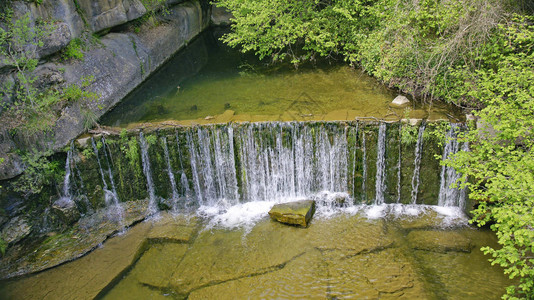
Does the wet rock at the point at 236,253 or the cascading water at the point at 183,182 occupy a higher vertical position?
the cascading water at the point at 183,182

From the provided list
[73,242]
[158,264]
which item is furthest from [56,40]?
[158,264]

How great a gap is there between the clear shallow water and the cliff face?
2.50 metres

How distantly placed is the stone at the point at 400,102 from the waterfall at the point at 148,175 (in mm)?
5518

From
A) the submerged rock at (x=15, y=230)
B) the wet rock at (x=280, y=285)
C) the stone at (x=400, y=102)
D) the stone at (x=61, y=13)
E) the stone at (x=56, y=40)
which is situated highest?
the stone at (x=61, y=13)

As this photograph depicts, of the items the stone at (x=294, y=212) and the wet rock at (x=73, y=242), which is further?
the stone at (x=294, y=212)

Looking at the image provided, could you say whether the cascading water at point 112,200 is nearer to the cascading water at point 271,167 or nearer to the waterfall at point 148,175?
the cascading water at point 271,167

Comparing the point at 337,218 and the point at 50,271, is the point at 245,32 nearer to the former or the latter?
the point at 337,218

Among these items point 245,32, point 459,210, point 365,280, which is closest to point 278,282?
point 365,280

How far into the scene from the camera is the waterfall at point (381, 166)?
23.7 ft

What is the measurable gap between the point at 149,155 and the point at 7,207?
270cm

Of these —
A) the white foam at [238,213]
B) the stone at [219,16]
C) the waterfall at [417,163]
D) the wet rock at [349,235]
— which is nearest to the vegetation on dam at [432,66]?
the waterfall at [417,163]

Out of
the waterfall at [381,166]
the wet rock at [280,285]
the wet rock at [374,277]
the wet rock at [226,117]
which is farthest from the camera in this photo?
the wet rock at [226,117]

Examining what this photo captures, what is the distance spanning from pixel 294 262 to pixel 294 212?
1.10 meters

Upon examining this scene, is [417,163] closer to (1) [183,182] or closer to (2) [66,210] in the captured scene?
(1) [183,182]
